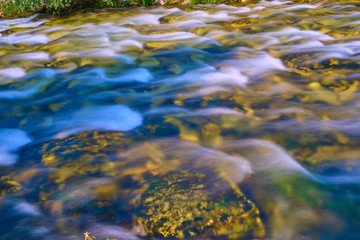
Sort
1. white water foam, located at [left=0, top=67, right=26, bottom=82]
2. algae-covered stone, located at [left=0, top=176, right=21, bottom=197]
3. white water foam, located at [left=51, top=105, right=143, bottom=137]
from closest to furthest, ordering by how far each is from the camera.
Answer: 1. algae-covered stone, located at [left=0, top=176, right=21, bottom=197]
2. white water foam, located at [left=51, top=105, right=143, bottom=137]
3. white water foam, located at [left=0, top=67, right=26, bottom=82]

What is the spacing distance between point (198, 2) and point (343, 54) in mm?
6998

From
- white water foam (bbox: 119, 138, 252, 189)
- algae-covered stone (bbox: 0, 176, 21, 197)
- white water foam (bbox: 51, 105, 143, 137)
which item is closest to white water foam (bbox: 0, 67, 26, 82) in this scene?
white water foam (bbox: 51, 105, 143, 137)

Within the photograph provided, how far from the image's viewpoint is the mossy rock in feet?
6.07

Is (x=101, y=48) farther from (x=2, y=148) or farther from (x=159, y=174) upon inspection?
(x=159, y=174)

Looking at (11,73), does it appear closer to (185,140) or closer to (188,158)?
(185,140)

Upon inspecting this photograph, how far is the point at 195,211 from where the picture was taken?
1982mm

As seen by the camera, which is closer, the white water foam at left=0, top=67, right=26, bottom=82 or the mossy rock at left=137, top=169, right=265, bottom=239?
the mossy rock at left=137, top=169, right=265, bottom=239

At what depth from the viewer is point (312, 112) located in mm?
3102

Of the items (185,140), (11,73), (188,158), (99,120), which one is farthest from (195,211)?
(11,73)

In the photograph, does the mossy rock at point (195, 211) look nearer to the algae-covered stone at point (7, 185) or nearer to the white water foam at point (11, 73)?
the algae-covered stone at point (7, 185)

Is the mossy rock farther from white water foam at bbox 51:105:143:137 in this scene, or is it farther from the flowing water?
white water foam at bbox 51:105:143:137

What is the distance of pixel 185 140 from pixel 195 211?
2.86 feet

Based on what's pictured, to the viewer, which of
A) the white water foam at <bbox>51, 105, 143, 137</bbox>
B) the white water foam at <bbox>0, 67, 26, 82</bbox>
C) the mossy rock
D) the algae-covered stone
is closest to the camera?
the mossy rock

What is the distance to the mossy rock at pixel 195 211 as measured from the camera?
Result: 1849 millimetres
